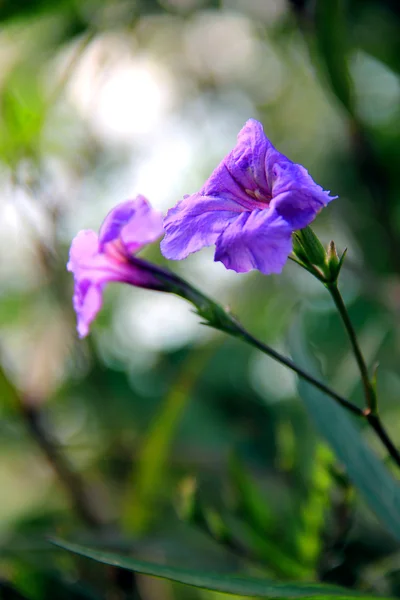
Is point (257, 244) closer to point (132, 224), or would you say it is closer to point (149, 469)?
point (132, 224)

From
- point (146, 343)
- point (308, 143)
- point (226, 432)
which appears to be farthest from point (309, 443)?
point (308, 143)

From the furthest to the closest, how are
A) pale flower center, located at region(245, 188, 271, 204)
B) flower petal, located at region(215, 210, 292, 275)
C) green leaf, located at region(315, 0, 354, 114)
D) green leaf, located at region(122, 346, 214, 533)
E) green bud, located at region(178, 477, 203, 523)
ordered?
green leaf, located at region(122, 346, 214, 533) → green leaf, located at region(315, 0, 354, 114) → green bud, located at region(178, 477, 203, 523) → pale flower center, located at region(245, 188, 271, 204) → flower petal, located at region(215, 210, 292, 275)

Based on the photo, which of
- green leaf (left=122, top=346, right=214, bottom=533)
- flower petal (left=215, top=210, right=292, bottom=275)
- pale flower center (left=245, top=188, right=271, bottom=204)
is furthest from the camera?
green leaf (left=122, top=346, right=214, bottom=533)

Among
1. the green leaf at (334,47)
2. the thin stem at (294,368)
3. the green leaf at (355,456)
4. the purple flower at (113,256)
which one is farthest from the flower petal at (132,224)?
the green leaf at (334,47)

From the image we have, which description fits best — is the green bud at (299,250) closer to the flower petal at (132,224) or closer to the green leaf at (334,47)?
the flower petal at (132,224)

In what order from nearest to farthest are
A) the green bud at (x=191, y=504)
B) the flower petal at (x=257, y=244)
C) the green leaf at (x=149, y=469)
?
the flower petal at (x=257, y=244) < the green bud at (x=191, y=504) < the green leaf at (x=149, y=469)

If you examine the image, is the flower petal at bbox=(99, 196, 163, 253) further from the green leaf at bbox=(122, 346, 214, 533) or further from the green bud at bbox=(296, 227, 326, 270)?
the green leaf at bbox=(122, 346, 214, 533)

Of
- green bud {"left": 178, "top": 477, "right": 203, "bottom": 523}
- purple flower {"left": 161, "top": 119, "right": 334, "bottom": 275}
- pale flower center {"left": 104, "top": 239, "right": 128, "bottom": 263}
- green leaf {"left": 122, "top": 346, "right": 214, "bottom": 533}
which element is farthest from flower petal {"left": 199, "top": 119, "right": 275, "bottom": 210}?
green leaf {"left": 122, "top": 346, "right": 214, "bottom": 533}

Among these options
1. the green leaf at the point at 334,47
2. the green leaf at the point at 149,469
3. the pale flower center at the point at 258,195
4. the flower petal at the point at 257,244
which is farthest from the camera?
the green leaf at the point at 149,469
